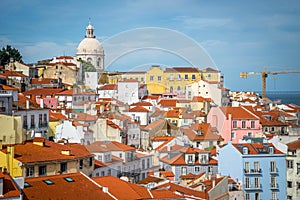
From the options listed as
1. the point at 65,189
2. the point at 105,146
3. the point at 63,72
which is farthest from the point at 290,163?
the point at 63,72

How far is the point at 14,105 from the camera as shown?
31.2 meters

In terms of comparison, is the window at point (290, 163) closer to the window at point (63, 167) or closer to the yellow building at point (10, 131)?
the window at point (63, 167)

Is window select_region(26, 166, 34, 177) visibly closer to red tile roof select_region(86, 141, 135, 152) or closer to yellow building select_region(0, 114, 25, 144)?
yellow building select_region(0, 114, 25, 144)

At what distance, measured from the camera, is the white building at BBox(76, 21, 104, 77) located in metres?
73.3

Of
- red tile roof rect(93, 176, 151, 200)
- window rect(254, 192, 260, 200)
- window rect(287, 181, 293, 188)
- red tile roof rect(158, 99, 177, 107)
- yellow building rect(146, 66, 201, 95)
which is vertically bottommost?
window rect(254, 192, 260, 200)

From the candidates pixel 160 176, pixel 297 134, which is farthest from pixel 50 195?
pixel 297 134

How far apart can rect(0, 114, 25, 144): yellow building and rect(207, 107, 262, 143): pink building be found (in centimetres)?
1798

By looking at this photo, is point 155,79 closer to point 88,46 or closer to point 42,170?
point 42,170

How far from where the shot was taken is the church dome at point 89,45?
77.3 m

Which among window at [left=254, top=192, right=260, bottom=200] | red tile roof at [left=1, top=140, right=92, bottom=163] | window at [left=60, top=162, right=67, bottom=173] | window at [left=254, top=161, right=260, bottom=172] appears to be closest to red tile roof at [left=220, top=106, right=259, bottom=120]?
window at [left=254, top=161, right=260, bottom=172]

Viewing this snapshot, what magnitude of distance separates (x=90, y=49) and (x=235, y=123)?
39.2m

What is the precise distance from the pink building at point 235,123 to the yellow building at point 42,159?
60.6 ft

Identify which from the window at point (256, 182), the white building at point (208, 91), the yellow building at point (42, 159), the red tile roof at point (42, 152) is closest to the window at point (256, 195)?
the window at point (256, 182)

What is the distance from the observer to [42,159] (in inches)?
846
